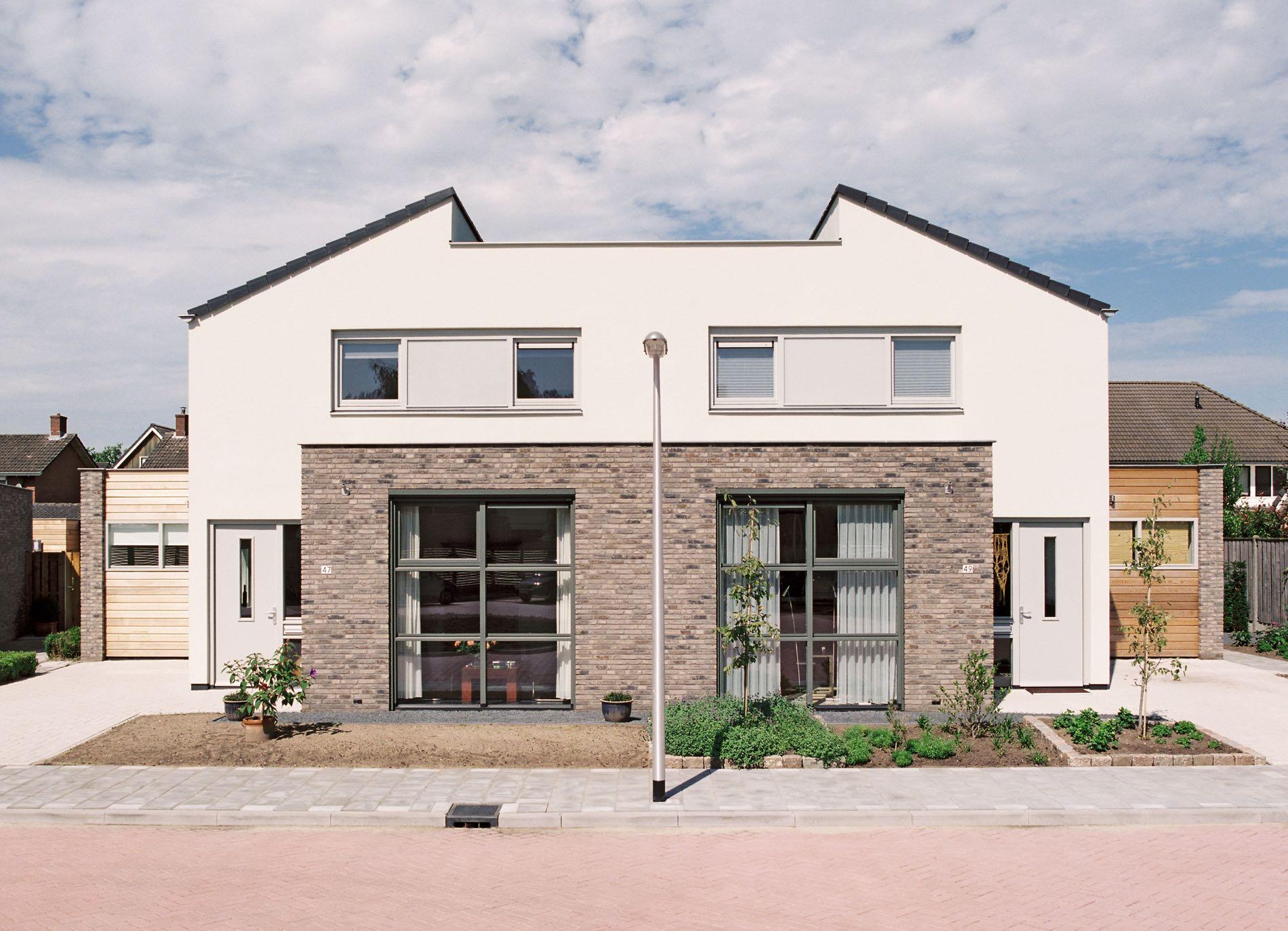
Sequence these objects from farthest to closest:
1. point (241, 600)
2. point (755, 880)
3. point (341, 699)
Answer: point (241, 600), point (341, 699), point (755, 880)

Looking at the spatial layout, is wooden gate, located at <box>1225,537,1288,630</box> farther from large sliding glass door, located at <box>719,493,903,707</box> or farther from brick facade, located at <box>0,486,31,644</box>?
brick facade, located at <box>0,486,31,644</box>

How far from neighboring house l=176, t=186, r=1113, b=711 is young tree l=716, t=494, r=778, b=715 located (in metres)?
0.21

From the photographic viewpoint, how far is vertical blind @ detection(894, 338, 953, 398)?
43.1 ft

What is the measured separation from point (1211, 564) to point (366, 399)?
15.5 metres

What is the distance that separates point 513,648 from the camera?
12547mm

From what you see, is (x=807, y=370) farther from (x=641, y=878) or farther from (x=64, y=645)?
(x=64, y=645)

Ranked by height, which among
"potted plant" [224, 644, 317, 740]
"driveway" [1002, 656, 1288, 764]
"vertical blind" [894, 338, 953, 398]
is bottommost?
"driveway" [1002, 656, 1288, 764]

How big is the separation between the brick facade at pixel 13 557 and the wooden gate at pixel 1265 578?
26505 millimetres

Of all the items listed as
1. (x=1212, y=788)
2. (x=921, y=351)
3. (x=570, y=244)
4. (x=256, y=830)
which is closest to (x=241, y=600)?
(x=256, y=830)

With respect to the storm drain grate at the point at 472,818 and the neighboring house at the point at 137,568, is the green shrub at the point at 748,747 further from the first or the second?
the neighboring house at the point at 137,568

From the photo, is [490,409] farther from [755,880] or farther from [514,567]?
[755,880]

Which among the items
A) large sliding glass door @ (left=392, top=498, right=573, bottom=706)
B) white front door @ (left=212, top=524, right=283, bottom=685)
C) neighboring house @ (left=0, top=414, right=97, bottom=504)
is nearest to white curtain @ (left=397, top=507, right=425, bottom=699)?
large sliding glass door @ (left=392, top=498, right=573, bottom=706)

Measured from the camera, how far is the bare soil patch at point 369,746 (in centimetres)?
1012

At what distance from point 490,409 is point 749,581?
15.1 ft
